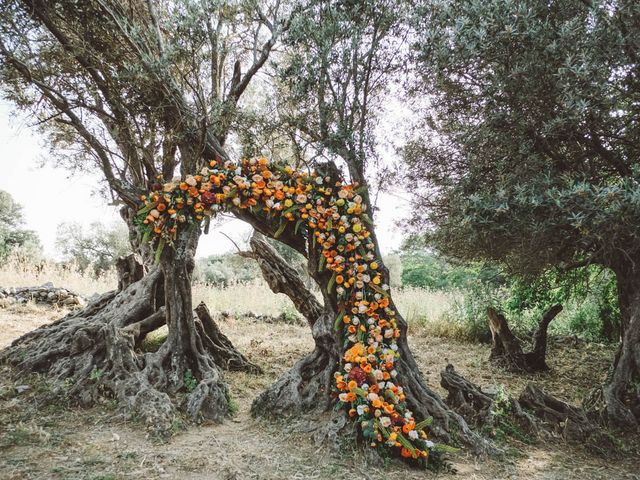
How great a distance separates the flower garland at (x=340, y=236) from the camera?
12.8 feet

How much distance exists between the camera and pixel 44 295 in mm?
11602

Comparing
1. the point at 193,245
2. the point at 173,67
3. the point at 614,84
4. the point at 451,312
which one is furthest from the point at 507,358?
the point at 173,67

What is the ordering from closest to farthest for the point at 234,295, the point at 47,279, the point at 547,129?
the point at 547,129 → the point at 47,279 → the point at 234,295

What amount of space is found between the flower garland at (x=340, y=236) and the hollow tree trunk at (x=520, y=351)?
14.2 ft

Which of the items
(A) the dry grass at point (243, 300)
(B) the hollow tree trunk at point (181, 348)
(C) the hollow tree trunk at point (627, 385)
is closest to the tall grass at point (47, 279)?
(A) the dry grass at point (243, 300)

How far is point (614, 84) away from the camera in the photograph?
152 inches

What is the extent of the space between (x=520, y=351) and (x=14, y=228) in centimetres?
3681

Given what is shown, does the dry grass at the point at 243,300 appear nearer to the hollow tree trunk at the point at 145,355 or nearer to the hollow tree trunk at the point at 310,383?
the hollow tree trunk at the point at 145,355

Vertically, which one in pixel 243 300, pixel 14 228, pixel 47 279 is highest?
pixel 14 228

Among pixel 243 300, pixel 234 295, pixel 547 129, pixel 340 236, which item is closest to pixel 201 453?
pixel 340 236

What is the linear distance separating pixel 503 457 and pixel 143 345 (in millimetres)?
6013

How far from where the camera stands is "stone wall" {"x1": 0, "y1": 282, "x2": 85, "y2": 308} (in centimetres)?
1116

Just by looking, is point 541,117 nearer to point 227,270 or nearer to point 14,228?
point 227,270

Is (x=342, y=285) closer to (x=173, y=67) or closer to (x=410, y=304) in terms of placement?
(x=173, y=67)
